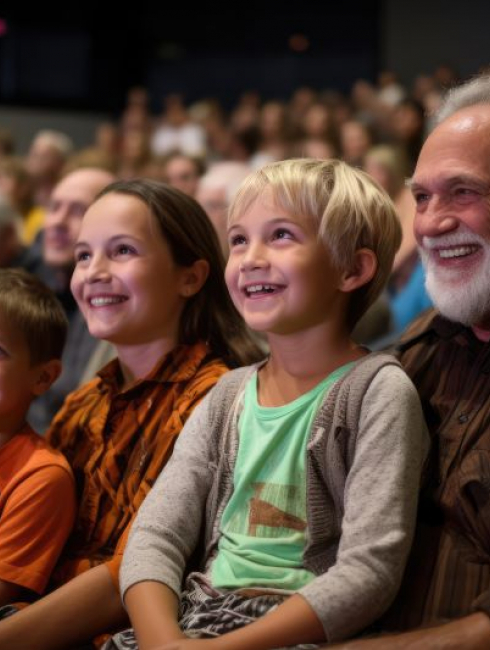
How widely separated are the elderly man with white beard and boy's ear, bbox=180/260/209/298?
1.63 ft

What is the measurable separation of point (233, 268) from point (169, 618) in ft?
1.96

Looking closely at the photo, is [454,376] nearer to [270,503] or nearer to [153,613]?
[270,503]

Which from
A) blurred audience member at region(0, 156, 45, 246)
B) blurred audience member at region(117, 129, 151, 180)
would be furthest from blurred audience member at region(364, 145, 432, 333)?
blurred audience member at region(117, 129, 151, 180)

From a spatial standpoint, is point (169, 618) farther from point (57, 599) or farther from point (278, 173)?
point (278, 173)

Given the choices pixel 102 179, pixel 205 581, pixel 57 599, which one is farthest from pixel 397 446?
pixel 102 179

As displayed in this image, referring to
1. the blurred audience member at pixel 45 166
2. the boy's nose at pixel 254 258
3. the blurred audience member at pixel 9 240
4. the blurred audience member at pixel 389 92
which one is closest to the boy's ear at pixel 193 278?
the boy's nose at pixel 254 258

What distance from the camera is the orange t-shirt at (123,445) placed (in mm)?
1957

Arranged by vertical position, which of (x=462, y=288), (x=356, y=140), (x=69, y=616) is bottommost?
(x=69, y=616)

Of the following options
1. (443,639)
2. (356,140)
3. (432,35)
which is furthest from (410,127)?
(443,639)

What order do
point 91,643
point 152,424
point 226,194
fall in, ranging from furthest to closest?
point 226,194
point 152,424
point 91,643

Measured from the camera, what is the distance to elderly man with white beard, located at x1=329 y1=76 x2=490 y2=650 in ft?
5.24

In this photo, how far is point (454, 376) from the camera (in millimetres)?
1764

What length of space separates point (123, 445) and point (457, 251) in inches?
29.6

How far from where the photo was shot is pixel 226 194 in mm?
4324
